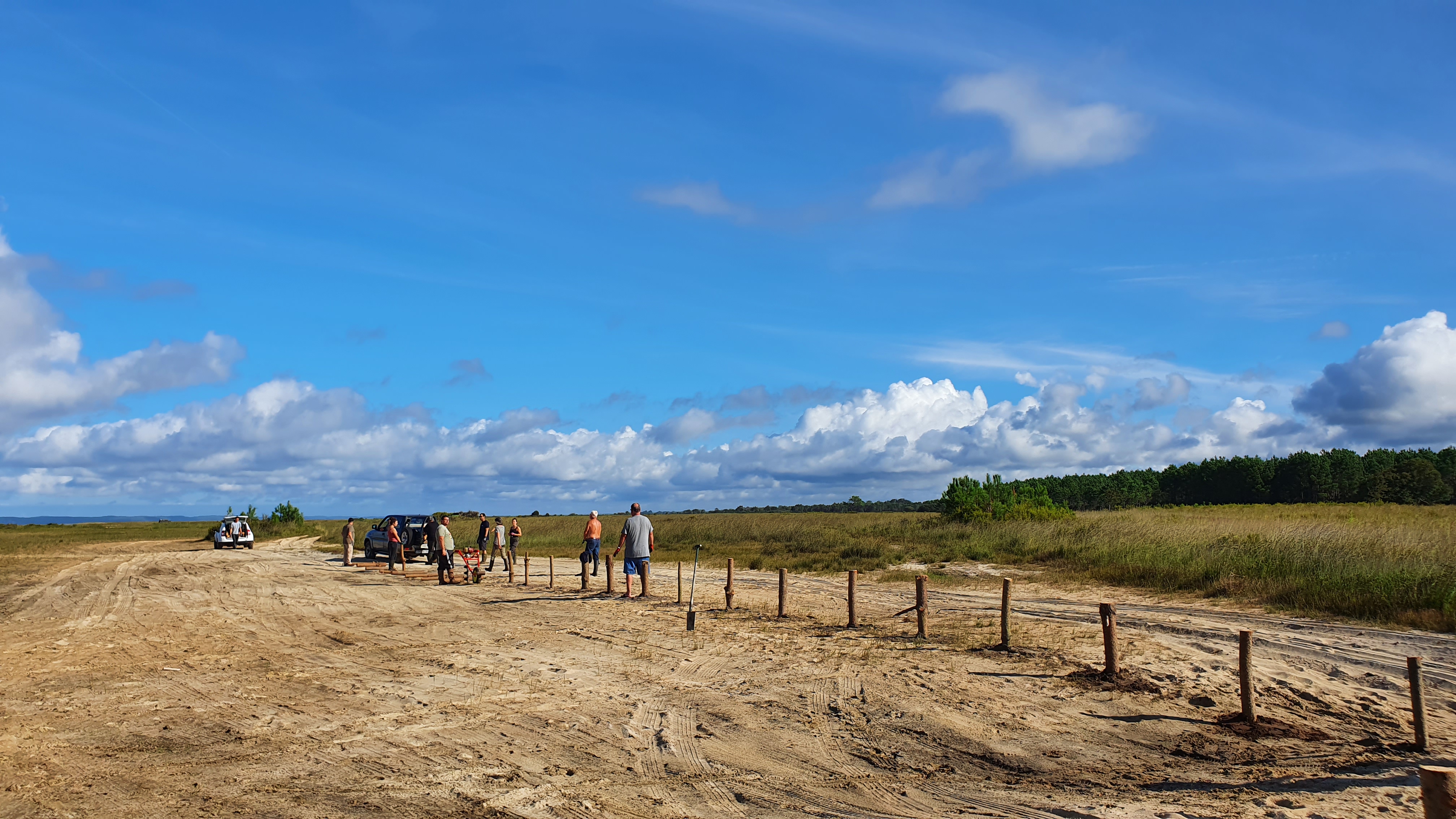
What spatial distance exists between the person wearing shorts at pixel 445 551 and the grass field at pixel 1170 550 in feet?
22.8

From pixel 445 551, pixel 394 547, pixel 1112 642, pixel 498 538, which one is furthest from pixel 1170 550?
pixel 394 547

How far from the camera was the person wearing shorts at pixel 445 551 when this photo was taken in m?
23.8

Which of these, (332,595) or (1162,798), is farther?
(332,595)

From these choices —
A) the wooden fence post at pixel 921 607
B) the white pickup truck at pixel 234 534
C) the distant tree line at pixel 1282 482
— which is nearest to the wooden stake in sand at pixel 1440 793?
the wooden fence post at pixel 921 607

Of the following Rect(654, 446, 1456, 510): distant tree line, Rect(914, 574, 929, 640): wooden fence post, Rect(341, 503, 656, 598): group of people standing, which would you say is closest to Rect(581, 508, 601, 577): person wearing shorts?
Rect(341, 503, 656, 598): group of people standing

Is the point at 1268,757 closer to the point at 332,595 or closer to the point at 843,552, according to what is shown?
the point at 332,595

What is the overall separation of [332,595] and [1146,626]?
56.8 ft

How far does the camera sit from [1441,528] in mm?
25469

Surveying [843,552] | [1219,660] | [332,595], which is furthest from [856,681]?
[843,552]

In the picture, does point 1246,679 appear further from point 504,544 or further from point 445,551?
point 504,544

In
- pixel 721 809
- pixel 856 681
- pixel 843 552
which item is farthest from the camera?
pixel 843 552

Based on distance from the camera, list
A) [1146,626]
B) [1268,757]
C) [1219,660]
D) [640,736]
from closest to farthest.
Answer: [1268,757] → [640,736] → [1219,660] → [1146,626]

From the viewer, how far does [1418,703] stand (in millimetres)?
8062

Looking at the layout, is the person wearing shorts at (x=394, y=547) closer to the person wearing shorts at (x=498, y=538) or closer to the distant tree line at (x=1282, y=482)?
the person wearing shorts at (x=498, y=538)
